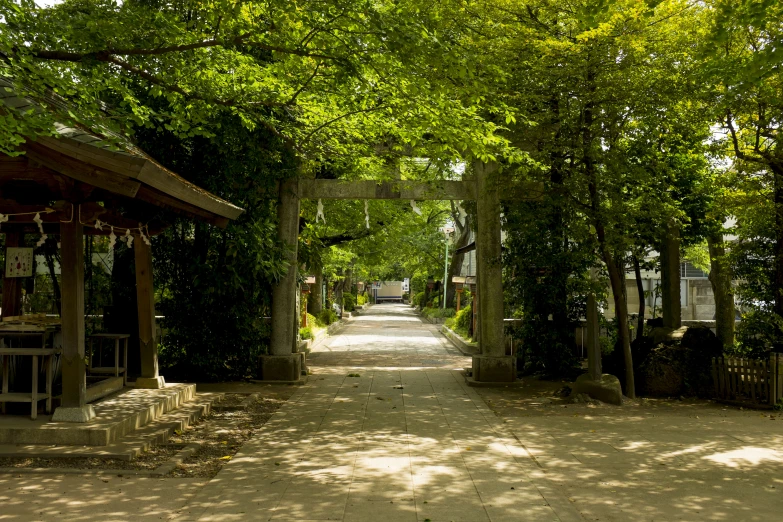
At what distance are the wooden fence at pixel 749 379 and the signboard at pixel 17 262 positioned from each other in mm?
10709

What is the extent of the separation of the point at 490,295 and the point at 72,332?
8.04 meters

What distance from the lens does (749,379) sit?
11.8 meters

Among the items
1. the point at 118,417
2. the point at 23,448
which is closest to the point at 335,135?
the point at 118,417

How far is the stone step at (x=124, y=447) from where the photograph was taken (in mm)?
7344

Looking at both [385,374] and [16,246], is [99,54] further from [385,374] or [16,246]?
[385,374]

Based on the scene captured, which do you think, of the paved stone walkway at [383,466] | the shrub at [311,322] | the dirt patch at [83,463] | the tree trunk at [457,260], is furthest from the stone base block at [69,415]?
the shrub at [311,322]

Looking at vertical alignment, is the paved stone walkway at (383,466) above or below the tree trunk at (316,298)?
below

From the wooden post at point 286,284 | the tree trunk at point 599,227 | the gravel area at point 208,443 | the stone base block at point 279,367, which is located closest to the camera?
the gravel area at point 208,443

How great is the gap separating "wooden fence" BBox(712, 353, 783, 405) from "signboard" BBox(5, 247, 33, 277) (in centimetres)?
1071

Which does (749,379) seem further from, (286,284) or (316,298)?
(316,298)

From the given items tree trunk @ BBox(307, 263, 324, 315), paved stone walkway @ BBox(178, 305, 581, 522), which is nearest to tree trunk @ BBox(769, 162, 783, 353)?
paved stone walkway @ BBox(178, 305, 581, 522)

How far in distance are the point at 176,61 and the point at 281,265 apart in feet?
16.7

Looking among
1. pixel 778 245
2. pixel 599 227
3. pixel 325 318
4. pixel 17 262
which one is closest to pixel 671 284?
pixel 778 245

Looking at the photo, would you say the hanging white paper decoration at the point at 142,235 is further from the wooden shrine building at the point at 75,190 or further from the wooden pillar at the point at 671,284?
the wooden pillar at the point at 671,284
